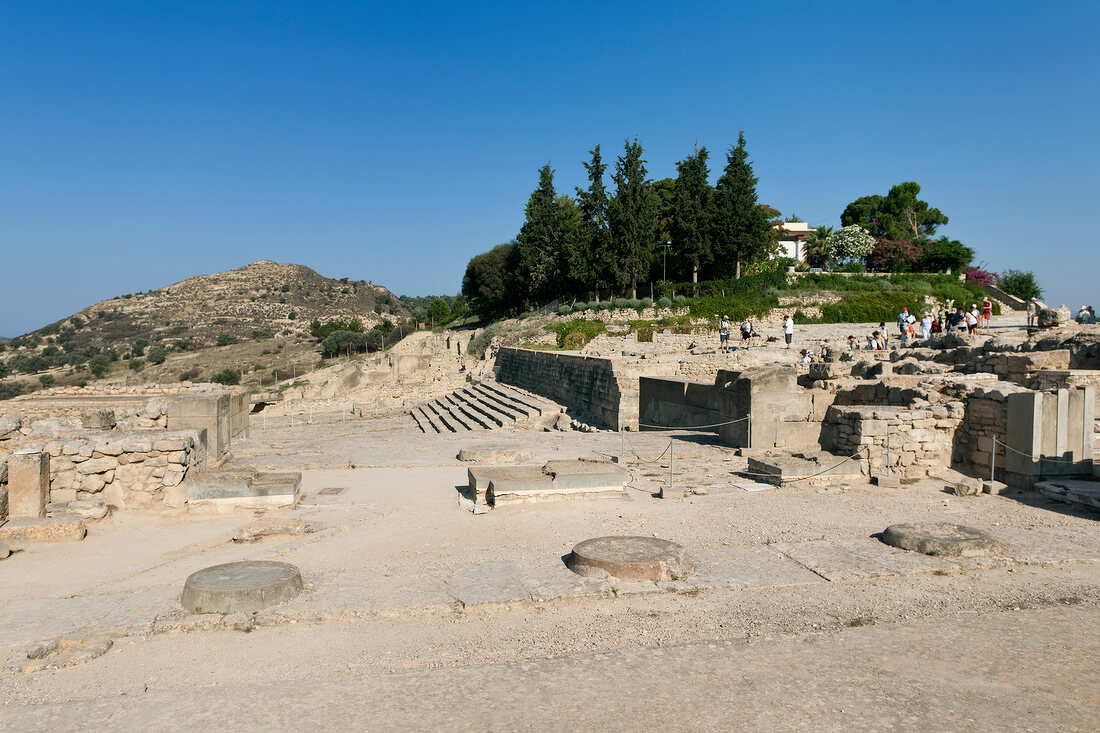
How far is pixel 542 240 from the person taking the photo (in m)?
44.6

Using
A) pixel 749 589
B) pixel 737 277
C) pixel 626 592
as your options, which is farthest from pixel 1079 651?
pixel 737 277

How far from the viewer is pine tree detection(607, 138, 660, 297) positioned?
123 feet

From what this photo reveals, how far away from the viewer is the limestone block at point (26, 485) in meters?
6.39

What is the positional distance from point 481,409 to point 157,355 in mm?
40496

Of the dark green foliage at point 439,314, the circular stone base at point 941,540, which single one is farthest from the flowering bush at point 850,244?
the circular stone base at point 941,540

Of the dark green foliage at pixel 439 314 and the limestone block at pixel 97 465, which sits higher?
the dark green foliage at pixel 439 314

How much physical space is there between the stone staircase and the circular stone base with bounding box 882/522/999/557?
463 inches

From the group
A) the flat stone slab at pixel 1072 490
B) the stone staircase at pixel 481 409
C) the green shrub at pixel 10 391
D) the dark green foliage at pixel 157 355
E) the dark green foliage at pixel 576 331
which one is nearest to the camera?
the flat stone slab at pixel 1072 490

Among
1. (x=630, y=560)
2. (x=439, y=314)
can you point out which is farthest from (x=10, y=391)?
(x=630, y=560)

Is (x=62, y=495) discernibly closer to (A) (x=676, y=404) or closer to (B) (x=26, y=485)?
(B) (x=26, y=485)

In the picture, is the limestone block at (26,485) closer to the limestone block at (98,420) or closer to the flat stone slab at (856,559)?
the limestone block at (98,420)

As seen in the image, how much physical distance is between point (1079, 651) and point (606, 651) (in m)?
2.94

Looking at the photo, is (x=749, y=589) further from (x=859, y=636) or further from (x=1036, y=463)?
(x=1036, y=463)

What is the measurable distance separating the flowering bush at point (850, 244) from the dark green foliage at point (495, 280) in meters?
23.3
